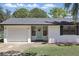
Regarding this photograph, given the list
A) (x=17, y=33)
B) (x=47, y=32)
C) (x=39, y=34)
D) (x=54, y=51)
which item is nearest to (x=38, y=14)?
(x=39, y=34)

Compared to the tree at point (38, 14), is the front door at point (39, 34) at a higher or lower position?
lower

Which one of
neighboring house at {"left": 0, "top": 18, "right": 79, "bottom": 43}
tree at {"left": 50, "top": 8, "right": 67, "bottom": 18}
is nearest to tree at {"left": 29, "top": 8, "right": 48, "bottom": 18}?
tree at {"left": 50, "top": 8, "right": 67, "bottom": 18}

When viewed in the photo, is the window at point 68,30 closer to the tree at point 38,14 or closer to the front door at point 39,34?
the front door at point 39,34

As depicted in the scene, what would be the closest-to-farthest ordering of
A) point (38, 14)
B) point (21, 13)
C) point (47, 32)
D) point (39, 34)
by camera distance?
point (47, 32) → point (39, 34) → point (21, 13) → point (38, 14)

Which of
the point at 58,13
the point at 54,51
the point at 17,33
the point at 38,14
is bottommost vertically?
the point at 54,51

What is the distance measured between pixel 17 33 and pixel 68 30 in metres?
6.29

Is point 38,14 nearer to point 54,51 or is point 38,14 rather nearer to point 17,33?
point 17,33

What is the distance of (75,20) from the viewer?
2652 cm

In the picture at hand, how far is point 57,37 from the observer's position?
26.6 metres

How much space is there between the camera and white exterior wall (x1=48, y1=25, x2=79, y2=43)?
26.6m

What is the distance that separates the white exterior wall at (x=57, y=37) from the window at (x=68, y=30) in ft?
1.70

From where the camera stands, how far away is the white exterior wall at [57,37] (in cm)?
2656


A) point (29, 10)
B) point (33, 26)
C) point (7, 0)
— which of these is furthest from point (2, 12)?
point (7, 0)

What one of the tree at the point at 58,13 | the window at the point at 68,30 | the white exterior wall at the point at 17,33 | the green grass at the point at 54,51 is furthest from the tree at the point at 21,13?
the green grass at the point at 54,51
